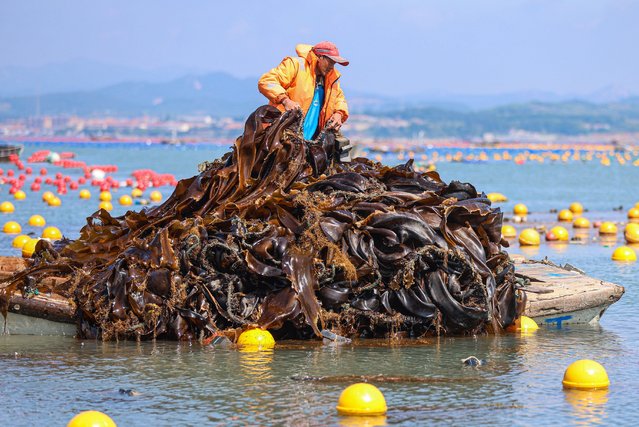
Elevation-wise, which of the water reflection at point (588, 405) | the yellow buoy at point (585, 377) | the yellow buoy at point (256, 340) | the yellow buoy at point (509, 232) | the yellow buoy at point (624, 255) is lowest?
the water reflection at point (588, 405)

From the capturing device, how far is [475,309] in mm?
10422

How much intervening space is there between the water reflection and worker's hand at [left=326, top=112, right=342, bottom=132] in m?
4.34

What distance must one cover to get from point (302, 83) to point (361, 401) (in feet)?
16.5

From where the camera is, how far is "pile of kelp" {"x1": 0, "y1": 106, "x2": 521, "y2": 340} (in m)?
10.2

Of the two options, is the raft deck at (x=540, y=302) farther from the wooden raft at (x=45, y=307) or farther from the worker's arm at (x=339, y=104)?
the worker's arm at (x=339, y=104)

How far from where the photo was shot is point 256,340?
32.8ft

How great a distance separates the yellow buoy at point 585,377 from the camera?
8508 millimetres

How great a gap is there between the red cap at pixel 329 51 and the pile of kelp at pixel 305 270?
1392 mm

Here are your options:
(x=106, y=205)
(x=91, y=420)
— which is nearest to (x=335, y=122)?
(x=91, y=420)

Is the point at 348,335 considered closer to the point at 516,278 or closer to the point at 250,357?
the point at 250,357

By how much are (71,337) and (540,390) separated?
182 inches

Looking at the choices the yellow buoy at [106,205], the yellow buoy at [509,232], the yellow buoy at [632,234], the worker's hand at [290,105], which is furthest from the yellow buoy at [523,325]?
the yellow buoy at [106,205]

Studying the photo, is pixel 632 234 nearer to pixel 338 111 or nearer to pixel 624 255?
pixel 624 255

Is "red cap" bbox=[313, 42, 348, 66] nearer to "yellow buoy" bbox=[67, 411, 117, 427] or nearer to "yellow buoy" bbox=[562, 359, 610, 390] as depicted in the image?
"yellow buoy" bbox=[562, 359, 610, 390]
